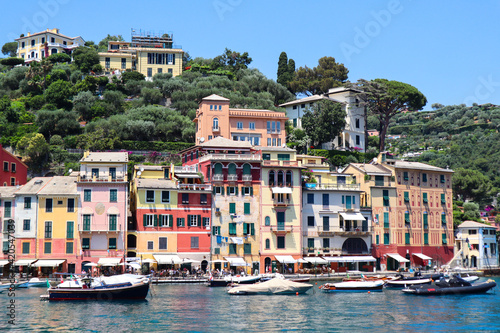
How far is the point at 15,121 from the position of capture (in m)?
102

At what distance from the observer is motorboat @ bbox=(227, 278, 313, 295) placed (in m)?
56.7

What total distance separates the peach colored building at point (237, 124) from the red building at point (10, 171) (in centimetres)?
2262

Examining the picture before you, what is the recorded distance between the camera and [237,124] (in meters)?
89.8

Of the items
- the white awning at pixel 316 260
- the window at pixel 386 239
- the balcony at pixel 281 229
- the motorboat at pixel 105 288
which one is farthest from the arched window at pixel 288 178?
the motorboat at pixel 105 288

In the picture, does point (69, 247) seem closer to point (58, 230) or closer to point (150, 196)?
point (58, 230)

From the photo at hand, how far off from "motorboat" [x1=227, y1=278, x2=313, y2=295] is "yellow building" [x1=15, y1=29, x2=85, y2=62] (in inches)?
4041

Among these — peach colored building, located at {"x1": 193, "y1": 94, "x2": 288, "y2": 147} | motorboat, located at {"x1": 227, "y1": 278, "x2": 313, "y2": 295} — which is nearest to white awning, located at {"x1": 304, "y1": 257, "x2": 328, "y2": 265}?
motorboat, located at {"x1": 227, "y1": 278, "x2": 313, "y2": 295}

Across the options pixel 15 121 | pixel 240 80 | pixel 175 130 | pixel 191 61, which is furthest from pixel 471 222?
pixel 191 61

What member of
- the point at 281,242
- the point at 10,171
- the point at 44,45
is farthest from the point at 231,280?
the point at 44,45

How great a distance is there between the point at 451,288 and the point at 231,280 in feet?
65.8

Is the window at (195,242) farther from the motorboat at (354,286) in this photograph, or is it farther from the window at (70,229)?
the motorboat at (354,286)

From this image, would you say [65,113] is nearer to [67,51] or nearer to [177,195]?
[177,195]

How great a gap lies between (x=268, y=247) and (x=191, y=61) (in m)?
79.0

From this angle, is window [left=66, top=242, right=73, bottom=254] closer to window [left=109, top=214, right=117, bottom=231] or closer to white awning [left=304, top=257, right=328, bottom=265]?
window [left=109, top=214, right=117, bottom=231]
